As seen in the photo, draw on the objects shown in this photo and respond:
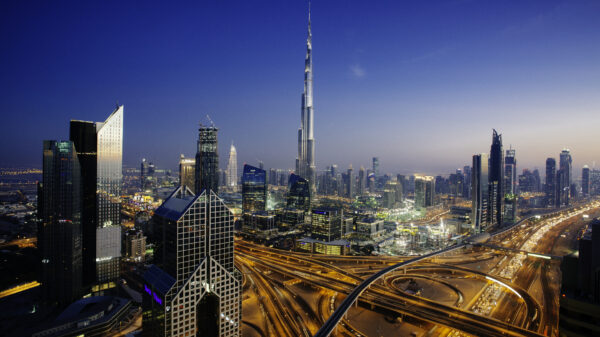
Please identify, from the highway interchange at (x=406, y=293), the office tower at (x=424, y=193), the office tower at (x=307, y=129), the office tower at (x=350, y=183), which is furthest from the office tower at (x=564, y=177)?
the office tower at (x=307, y=129)

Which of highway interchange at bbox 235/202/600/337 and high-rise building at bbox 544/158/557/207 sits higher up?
high-rise building at bbox 544/158/557/207

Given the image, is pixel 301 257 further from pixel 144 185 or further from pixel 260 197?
pixel 144 185

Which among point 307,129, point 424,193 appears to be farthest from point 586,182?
point 307,129

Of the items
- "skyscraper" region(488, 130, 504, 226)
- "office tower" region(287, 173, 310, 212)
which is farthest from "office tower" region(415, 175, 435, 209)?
"office tower" region(287, 173, 310, 212)

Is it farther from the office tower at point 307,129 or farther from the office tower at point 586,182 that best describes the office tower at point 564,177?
the office tower at point 307,129

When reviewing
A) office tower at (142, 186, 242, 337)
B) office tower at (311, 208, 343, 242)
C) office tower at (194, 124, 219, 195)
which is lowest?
office tower at (311, 208, 343, 242)

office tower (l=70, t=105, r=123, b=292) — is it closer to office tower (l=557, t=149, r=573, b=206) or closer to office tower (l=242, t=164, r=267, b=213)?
office tower (l=242, t=164, r=267, b=213)
